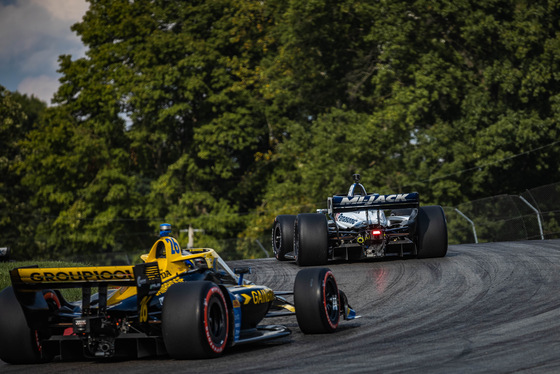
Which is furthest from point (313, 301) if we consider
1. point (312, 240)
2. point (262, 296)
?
point (312, 240)

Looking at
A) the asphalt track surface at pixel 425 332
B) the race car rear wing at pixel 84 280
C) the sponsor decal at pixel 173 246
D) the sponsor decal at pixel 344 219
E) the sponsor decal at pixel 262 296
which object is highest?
the sponsor decal at pixel 344 219

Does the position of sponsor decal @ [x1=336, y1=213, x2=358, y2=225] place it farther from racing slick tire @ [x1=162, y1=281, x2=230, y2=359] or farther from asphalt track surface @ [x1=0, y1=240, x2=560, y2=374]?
racing slick tire @ [x1=162, y1=281, x2=230, y2=359]

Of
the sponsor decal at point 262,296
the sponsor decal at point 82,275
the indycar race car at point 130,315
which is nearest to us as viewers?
the indycar race car at point 130,315

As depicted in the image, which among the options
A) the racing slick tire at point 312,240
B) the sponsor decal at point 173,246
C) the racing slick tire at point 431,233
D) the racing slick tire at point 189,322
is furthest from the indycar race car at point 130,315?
the racing slick tire at point 431,233

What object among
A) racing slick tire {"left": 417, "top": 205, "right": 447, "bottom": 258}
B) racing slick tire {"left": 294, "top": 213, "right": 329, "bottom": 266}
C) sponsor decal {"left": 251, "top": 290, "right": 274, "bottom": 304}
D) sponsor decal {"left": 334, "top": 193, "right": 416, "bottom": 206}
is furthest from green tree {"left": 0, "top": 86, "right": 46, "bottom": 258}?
sponsor decal {"left": 251, "top": 290, "right": 274, "bottom": 304}

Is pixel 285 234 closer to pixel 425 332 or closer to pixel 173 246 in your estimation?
pixel 173 246

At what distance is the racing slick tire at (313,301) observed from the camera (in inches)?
374

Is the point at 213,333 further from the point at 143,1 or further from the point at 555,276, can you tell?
the point at 143,1

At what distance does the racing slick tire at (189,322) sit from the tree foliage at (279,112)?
28.2m

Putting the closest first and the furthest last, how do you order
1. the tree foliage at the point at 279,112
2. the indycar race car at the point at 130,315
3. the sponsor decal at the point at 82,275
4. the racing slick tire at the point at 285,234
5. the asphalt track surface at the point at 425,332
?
the asphalt track surface at the point at 425,332 → the indycar race car at the point at 130,315 → the sponsor decal at the point at 82,275 → the racing slick tire at the point at 285,234 → the tree foliage at the point at 279,112

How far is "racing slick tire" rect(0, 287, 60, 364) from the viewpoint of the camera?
867 centimetres

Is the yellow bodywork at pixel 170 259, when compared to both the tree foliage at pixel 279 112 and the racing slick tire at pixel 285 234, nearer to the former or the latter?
the racing slick tire at pixel 285 234

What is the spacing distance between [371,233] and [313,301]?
8.66 meters

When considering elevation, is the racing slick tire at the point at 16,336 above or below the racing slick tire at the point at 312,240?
below
